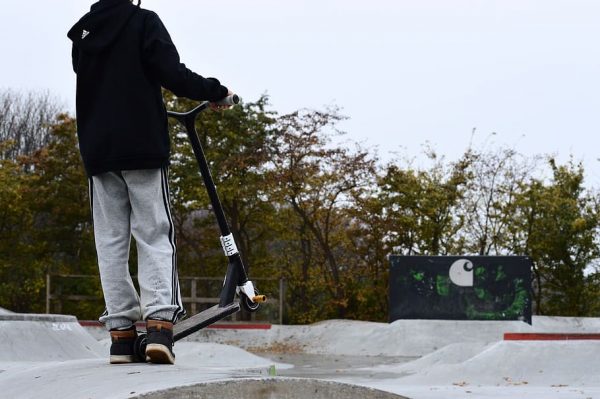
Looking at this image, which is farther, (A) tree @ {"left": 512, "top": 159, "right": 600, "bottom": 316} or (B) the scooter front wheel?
(A) tree @ {"left": 512, "top": 159, "right": 600, "bottom": 316}

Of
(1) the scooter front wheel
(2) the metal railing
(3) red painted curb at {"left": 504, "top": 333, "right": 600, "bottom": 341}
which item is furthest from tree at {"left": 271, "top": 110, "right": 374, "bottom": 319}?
(1) the scooter front wheel

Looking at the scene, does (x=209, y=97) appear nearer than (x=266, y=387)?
No

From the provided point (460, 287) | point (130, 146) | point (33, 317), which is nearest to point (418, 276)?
point (460, 287)

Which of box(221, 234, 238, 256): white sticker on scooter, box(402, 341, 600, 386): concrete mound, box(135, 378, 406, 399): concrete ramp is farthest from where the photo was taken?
box(402, 341, 600, 386): concrete mound

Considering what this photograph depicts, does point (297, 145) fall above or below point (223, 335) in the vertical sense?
above

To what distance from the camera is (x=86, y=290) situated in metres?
27.1

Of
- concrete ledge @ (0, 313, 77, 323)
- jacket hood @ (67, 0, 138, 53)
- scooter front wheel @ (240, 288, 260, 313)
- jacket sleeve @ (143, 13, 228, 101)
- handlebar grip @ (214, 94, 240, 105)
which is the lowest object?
concrete ledge @ (0, 313, 77, 323)

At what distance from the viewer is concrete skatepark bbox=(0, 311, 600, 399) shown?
3812 mm

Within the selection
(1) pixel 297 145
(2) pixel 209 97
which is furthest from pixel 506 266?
(2) pixel 209 97

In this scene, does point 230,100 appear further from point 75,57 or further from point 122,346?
point 122,346

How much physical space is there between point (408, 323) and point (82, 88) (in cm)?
1870

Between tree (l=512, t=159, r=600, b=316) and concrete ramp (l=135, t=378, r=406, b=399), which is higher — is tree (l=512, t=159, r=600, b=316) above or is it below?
above

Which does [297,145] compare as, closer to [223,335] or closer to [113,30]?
[223,335]

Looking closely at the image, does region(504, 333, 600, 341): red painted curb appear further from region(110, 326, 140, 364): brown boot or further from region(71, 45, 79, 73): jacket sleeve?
region(71, 45, 79, 73): jacket sleeve
